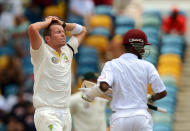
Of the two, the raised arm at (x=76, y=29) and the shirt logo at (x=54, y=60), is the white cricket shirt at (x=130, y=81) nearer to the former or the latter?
the shirt logo at (x=54, y=60)

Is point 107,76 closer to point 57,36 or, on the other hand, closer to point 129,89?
point 129,89

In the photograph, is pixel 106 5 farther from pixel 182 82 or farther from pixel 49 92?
pixel 49 92

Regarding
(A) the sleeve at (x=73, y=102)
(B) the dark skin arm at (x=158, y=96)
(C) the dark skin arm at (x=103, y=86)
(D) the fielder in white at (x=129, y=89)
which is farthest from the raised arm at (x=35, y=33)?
(A) the sleeve at (x=73, y=102)

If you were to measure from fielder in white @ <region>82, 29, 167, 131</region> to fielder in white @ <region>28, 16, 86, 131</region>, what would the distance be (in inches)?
19.8

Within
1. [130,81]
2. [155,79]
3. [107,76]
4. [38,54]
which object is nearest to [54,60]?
[38,54]

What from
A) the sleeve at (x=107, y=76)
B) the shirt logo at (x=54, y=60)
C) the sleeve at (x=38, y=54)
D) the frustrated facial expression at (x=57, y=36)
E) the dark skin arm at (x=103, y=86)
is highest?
the frustrated facial expression at (x=57, y=36)

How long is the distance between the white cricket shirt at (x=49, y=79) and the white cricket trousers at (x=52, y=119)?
2.5 inches

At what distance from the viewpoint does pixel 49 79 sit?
7.83 metres

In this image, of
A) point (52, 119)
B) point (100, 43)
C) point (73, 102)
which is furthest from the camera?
point (100, 43)

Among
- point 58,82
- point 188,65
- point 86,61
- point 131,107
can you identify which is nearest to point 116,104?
point 131,107

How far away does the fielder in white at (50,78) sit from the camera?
7707 mm

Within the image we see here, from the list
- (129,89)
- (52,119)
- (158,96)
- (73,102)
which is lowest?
(73,102)

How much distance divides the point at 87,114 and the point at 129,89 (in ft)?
9.57

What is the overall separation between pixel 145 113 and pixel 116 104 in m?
0.36
